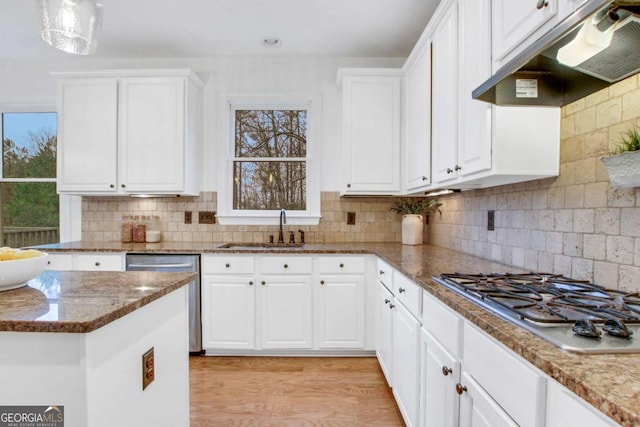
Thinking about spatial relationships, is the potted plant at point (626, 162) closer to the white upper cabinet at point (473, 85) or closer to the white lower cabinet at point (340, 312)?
the white upper cabinet at point (473, 85)

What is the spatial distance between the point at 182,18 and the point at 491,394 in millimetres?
3105

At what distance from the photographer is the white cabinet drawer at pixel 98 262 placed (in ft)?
9.13

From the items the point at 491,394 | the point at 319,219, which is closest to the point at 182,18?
the point at 319,219

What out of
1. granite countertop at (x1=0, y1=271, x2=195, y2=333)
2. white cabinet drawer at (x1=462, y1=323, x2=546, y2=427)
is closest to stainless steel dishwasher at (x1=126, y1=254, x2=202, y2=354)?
granite countertop at (x1=0, y1=271, x2=195, y2=333)

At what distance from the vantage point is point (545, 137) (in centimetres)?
151

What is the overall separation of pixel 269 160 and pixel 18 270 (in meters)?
2.45

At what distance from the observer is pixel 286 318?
2.81m

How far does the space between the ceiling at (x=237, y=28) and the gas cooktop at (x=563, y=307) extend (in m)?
2.11

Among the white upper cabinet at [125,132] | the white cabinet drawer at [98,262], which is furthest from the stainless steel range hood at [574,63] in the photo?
the white cabinet drawer at [98,262]

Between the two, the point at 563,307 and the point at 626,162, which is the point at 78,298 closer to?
the point at 563,307

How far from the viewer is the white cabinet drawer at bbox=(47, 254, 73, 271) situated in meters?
2.80

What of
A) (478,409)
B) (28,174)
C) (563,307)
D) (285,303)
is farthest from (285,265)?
(28,174)

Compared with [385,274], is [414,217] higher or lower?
higher

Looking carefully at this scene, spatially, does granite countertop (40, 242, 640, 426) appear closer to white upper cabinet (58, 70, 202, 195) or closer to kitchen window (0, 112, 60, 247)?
white upper cabinet (58, 70, 202, 195)
